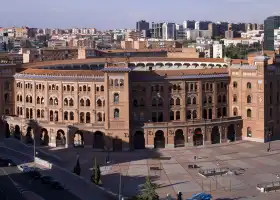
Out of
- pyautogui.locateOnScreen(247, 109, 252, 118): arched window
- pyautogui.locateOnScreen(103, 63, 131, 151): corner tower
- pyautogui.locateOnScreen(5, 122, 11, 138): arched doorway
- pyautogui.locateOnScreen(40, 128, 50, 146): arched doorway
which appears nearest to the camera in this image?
pyautogui.locateOnScreen(103, 63, 131, 151): corner tower

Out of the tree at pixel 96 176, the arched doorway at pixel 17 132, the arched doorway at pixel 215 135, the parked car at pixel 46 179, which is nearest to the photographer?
the tree at pixel 96 176

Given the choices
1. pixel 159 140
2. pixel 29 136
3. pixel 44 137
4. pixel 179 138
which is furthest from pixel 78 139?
pixel 179 138

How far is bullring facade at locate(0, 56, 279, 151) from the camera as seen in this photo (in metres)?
108

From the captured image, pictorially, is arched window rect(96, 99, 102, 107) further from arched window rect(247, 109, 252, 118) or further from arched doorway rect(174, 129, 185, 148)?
arched window rect(247, 109, 252, 118)

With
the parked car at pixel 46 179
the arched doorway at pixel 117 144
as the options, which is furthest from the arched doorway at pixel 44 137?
the parked car at pixel 46 179

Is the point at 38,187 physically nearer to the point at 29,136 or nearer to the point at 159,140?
the point at 159,140

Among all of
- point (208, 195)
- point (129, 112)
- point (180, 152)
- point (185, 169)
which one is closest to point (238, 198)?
point (208, 195)

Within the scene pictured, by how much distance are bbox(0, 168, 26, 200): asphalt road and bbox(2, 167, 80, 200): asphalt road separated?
1090mm

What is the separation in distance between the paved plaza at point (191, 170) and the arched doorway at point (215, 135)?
2.50 meters

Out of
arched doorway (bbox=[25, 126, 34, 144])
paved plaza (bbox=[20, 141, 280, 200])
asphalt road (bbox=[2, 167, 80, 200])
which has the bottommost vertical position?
paved plaza (bbox=[20, 141, 280, 200])

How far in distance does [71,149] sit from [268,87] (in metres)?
43.7

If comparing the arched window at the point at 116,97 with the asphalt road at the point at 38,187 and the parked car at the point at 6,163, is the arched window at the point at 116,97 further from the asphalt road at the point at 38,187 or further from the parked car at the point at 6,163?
the asphalt road at the point at 38,187

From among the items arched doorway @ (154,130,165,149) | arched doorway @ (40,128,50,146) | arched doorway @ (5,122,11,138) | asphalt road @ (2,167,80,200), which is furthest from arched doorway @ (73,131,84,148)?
asphalt road @ (2,167,80,200)

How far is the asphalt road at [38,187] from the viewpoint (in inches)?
3027
